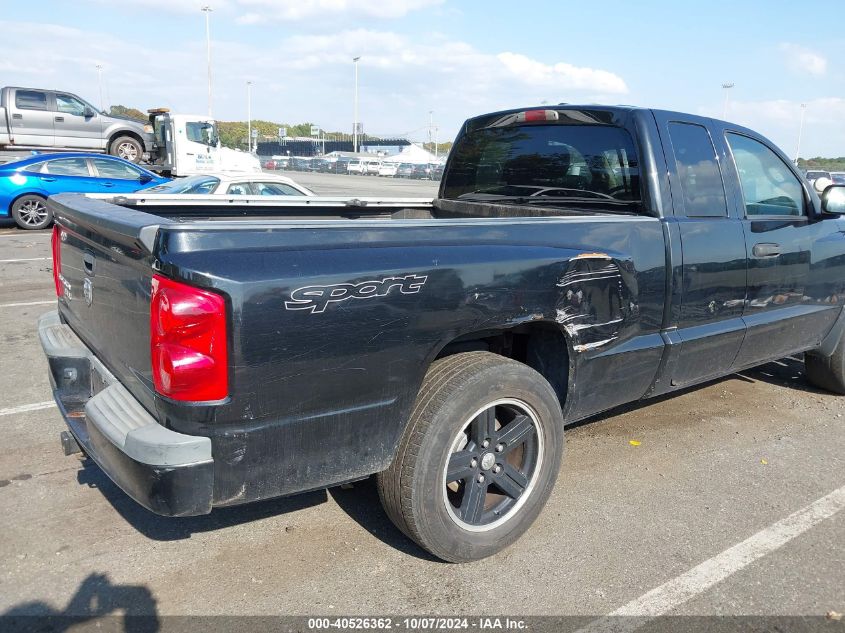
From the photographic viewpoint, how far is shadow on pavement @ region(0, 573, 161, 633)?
2564mm

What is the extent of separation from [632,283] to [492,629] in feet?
5.65

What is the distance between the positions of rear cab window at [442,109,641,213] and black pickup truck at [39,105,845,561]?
0.01m

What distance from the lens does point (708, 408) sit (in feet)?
16.5

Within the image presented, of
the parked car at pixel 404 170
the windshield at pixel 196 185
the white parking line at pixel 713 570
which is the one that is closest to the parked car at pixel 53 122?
the windshield at pixel 196 185

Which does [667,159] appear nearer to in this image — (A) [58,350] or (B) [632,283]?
(B) [632,283]

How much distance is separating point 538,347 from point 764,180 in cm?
215

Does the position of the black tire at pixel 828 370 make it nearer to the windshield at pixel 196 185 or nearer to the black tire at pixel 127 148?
the windshield at pixel 196 185

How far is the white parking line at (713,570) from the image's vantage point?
2.70 metres

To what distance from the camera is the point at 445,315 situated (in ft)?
8.79

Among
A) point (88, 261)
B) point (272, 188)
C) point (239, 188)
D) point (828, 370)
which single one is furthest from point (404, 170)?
point (88, 261)

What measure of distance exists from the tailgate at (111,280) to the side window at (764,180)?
11.3 ft

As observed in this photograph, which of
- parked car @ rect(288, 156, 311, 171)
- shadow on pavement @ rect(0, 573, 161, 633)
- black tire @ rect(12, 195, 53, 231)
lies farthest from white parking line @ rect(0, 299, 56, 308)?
parked car @ rect(288, 156, 311, 171)

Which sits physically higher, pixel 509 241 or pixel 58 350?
pixel 509 241

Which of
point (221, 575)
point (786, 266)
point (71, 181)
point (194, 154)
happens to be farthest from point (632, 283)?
point (194, 154)
